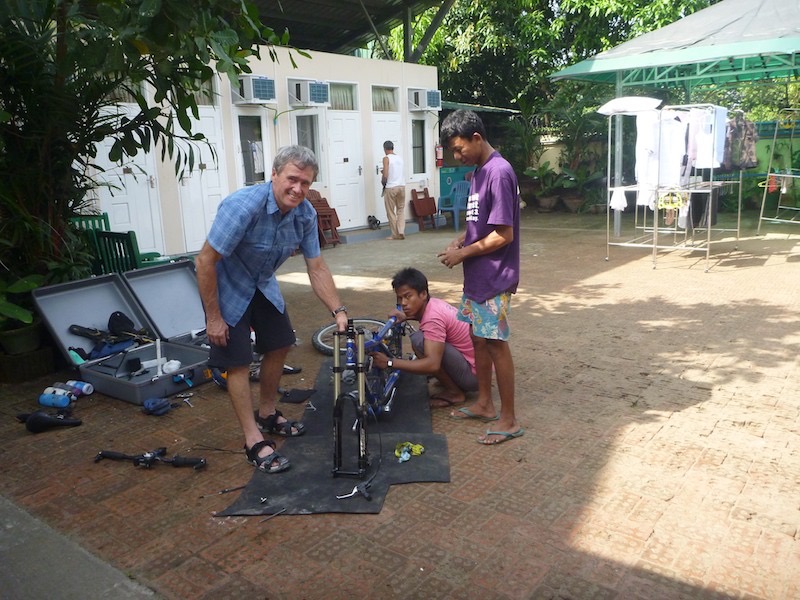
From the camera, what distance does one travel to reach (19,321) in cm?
518

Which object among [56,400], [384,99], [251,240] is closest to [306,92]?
[384,99]

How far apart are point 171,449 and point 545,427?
2188mm

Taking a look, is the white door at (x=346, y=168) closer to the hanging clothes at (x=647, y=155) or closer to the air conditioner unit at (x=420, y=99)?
the air conditioner unit at (x=420, y=99)

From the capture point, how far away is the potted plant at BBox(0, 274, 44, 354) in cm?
498

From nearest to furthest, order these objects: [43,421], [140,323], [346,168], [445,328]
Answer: [43,421] → [445,328] → [140,323] → [346,168]

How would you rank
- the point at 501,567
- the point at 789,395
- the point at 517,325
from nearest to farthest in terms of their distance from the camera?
the point at 501,567
the point at 789,395
the point at 517,325

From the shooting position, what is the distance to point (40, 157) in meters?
5.08

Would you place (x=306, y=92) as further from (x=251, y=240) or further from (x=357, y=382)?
(x=357, y=382)

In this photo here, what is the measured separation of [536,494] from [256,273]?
1.81m

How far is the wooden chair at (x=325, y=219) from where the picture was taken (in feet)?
38.7

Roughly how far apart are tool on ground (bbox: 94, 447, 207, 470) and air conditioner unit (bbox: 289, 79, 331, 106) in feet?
29.0

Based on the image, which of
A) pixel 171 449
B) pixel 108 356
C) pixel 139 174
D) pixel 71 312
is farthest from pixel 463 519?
pixel 139 174

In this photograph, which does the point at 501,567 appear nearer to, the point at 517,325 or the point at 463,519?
the point at 463,519

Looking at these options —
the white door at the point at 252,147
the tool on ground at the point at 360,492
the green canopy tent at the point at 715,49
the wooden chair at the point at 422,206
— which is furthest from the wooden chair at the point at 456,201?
the tool on ground at the point at 360,492
